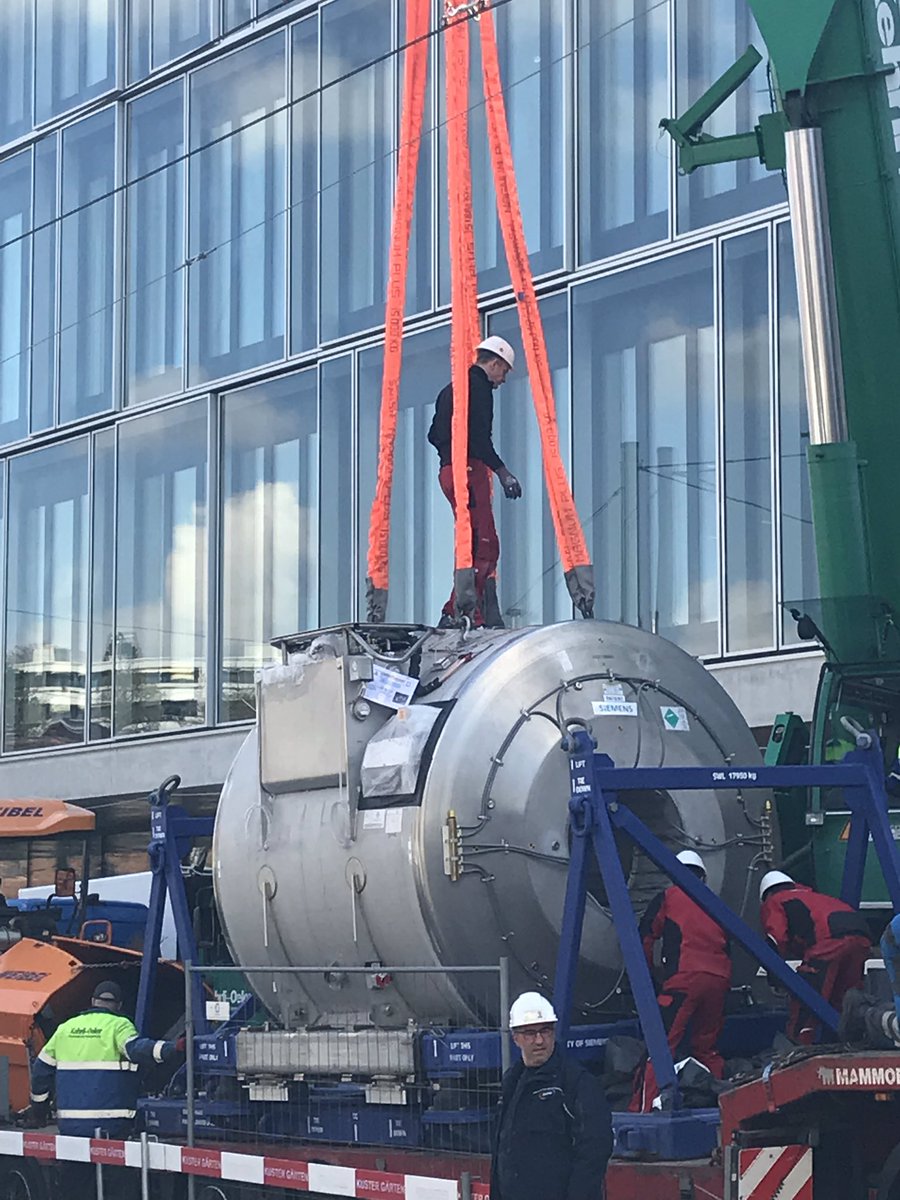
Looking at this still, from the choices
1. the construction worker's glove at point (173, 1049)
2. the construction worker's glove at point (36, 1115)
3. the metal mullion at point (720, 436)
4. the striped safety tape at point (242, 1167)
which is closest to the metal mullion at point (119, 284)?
the metal mullion at point (720, 436)

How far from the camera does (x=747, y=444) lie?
21.0 m

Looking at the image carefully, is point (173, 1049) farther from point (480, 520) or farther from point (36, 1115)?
point (480, 520)

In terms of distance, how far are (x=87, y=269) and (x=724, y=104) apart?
1251 centimetres

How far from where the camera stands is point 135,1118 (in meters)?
13.5

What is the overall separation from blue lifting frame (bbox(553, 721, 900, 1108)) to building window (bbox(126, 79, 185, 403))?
19.3m

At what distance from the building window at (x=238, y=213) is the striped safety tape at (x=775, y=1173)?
19.1 m

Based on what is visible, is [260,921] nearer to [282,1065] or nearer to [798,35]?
[282,1065]

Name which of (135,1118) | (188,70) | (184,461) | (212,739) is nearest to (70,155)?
(188,70)

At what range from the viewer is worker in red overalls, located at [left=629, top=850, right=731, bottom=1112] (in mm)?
10469

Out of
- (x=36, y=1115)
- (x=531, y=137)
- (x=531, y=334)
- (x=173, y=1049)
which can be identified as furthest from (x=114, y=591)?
(x=531, y=334)

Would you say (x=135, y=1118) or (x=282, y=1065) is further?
(x=135, y=1118)

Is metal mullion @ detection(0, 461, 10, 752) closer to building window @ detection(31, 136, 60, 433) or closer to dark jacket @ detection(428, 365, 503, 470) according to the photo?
building window @ detection(31, 136, 60, 433)

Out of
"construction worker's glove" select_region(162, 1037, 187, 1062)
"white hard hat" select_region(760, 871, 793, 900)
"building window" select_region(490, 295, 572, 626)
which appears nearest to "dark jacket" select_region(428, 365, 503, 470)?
"white hard hat" select_region(760, 871, 793, 900)

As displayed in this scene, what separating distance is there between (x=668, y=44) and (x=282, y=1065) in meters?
13.3
